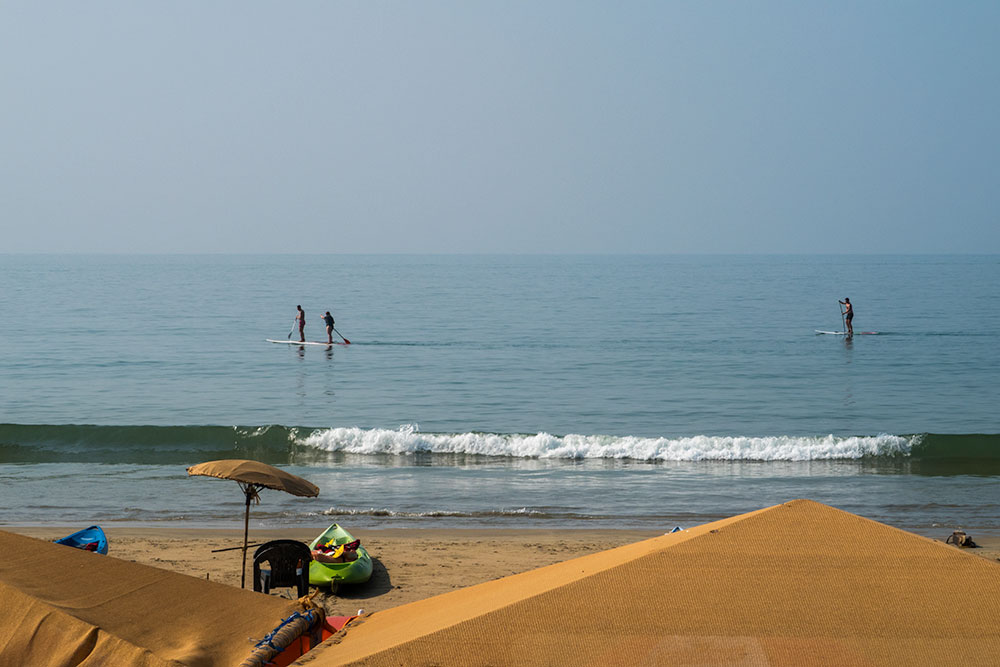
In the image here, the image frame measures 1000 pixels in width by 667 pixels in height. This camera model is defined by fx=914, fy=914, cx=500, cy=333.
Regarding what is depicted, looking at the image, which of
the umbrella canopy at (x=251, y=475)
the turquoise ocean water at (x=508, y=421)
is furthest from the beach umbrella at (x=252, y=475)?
the turquoise ocean water at (x=508, y=421)

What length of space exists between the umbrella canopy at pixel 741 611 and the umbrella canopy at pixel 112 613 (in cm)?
107

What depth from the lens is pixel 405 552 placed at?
1304 centimetres

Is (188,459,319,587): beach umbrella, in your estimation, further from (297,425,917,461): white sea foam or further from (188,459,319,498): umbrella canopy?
(297,425,917,461): white sea foam

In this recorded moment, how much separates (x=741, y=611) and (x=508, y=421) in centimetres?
2163

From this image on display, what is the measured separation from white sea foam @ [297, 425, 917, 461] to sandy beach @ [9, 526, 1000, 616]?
7.05 metres

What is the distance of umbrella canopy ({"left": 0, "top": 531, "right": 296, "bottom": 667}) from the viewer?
4512 millimetres

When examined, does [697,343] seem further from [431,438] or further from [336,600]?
[336,600]

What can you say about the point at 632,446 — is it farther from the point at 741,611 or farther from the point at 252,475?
the point at 741,611

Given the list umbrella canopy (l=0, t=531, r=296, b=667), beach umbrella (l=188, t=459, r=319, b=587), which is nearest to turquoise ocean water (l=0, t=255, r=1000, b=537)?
beach umbrella (l=188, t=459, r=319, b=587)

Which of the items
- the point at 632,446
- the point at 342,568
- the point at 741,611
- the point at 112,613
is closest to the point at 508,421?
the point at 632,446

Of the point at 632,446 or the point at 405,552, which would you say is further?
the point at 632,446

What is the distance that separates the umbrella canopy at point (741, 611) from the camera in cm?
353

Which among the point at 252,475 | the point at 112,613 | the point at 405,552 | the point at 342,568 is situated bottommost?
the point at 405,552

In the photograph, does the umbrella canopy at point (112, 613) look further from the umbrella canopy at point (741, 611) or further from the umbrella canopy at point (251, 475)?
the umbrella canopy at point (251, 475)
